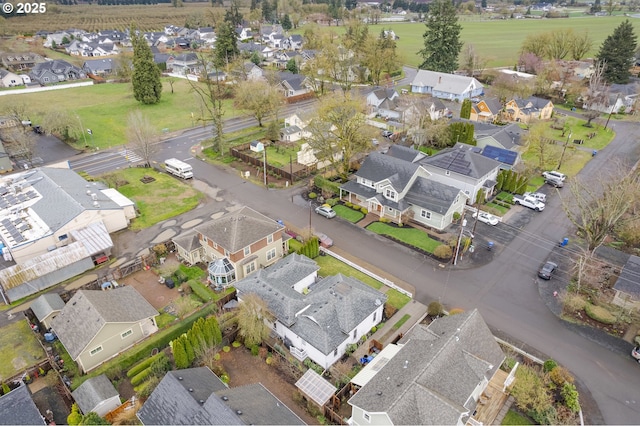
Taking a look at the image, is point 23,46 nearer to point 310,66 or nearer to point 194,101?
point 194,101

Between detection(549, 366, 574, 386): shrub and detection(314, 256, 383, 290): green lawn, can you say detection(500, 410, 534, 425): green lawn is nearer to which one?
detection(549, 366, 574, 386): shrub

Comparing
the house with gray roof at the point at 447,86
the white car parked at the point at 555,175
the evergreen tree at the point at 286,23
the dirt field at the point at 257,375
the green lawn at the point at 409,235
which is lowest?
the dirt field at the point at 257,375

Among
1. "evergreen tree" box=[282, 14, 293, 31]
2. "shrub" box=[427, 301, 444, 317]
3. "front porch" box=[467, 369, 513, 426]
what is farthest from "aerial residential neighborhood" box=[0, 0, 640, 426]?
"evergreen tree" box=[282, 14, 293, 31]

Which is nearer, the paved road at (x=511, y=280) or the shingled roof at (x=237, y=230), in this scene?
the paved road at (x=511, y=280)

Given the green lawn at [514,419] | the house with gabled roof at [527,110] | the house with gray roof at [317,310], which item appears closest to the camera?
the green lawn at [514,419]

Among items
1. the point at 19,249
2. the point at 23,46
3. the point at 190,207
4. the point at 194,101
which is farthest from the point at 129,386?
the point at 23,46

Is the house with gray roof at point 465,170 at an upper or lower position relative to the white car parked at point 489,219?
upper

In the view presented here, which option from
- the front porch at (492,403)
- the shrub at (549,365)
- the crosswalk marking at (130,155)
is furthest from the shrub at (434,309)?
the crosswalk marking at (130,155)

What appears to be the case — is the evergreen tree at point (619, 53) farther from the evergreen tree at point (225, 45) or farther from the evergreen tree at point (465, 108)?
the evergreen tree at point (225, 45)
